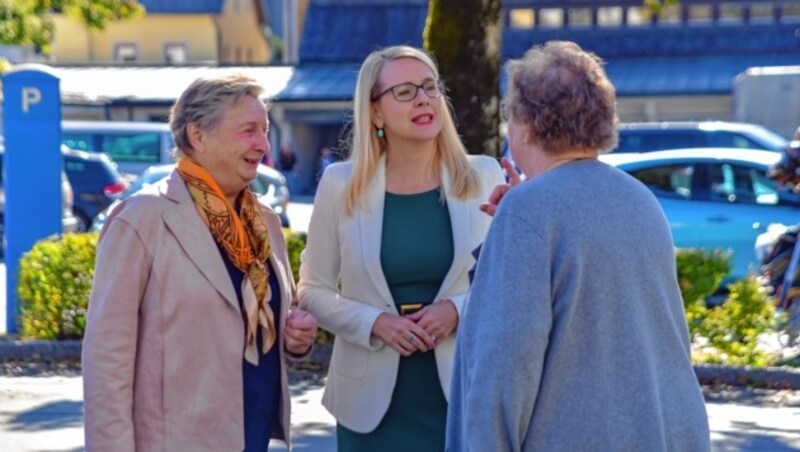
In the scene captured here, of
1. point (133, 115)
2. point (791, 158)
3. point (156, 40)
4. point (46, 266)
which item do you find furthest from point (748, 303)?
point (156, 40)

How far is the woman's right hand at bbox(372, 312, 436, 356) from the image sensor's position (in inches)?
182

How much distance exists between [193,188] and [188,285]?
0.28 meters

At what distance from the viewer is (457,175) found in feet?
15.8

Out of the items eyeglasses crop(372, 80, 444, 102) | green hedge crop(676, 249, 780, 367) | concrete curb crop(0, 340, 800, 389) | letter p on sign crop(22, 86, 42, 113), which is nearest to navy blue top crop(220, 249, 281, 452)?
eyeglasses crop(372, 80, 444, 102)

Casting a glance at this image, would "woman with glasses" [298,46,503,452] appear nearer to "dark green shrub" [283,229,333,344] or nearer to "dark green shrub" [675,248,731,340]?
"dark green shrub" [283,229,333,344]

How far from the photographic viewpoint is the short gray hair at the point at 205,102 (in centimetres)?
427

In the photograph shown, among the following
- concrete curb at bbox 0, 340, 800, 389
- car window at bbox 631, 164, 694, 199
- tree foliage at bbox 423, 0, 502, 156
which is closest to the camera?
concrete curb at bbox 0, 340, 800, 389

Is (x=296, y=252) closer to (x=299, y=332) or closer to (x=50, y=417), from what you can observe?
(x=50, y=417)

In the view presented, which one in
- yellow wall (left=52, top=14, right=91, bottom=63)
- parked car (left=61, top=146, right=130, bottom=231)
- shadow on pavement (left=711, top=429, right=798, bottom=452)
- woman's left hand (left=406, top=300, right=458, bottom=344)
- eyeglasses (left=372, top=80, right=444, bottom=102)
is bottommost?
parked car (left=61, top=146, right=130, bottom=231)

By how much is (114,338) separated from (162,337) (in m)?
0.13

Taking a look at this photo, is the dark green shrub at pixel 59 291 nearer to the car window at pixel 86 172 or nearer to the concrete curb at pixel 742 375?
the concrete curb at pixel 742 375

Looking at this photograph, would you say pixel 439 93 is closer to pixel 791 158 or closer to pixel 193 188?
pixel 193 188

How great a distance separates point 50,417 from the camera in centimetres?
923

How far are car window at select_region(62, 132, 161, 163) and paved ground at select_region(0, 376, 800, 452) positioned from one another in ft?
67.4
